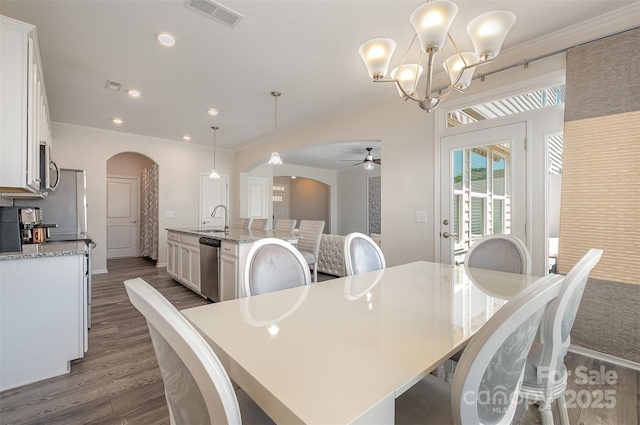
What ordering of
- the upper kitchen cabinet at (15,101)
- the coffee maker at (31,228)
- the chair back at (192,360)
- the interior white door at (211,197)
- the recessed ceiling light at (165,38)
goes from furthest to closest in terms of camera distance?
the interior white door at (211,197) → the coffee maker at (31,228) → the recessed ceiling light at (165,38) → the upper kitchen cabinet at (15,101) → the chair back at (192,360)

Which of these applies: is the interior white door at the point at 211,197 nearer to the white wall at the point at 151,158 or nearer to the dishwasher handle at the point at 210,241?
the white wall at the point at 151,158

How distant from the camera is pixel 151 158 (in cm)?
592

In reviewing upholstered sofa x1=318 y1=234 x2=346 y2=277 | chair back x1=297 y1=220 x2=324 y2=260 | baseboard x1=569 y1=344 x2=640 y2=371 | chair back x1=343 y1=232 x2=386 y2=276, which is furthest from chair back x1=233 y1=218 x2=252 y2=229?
baseboard x1=569 y1=344 x2=640 y2=371

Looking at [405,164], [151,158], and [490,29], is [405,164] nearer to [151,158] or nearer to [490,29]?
[490,29]

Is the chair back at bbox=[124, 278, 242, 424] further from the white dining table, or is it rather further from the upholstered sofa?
the upholstered sofa

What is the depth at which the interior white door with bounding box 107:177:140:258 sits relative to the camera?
7.27 metres

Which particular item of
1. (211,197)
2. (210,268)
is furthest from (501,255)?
(211,197)

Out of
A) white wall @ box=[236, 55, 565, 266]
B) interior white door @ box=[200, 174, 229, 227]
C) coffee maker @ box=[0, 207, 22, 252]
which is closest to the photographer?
coffee maker @ box=[0, 207, 22, 252]

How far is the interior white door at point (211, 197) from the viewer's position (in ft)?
21.5

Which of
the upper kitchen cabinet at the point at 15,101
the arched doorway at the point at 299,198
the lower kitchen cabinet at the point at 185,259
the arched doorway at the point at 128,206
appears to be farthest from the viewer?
the arched doorway at the point at 299,198

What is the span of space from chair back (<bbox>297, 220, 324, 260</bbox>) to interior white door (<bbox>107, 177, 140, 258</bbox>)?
5.76 metres

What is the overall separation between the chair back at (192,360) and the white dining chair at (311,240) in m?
3.20

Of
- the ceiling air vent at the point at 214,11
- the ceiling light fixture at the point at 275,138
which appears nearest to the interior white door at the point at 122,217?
the ceiling light fixture at the point at 275,138

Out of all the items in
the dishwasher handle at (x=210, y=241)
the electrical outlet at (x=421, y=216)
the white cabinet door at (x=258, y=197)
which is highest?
the white cabinet door at (x=258, y=197)
